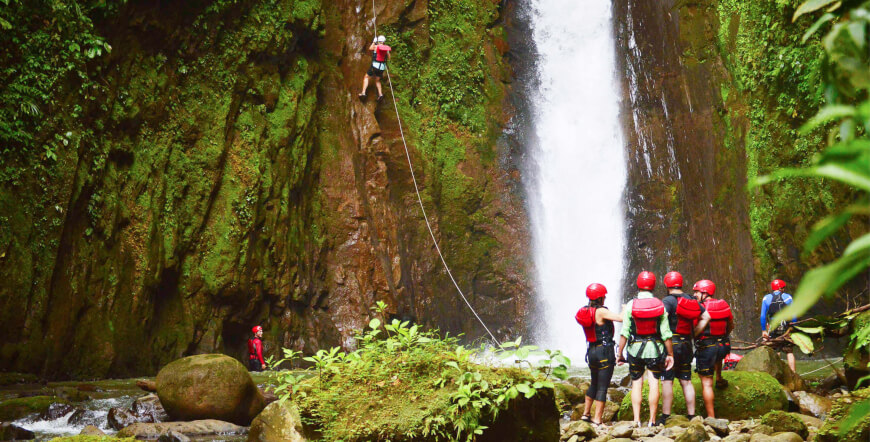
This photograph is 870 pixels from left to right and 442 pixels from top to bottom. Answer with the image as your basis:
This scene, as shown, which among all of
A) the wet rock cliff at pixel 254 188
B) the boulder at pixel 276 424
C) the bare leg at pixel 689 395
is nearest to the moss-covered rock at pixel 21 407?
the wet rock cliff at pixel 254 188

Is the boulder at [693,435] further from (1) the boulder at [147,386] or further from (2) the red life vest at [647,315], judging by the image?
(1) the boulder at [147,386]

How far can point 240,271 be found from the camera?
47.7ft

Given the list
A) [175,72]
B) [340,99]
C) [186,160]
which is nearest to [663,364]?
[186,160]

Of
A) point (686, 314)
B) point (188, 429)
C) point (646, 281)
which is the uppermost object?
point (646, 281)

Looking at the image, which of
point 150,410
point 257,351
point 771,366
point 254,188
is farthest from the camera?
point 254,188

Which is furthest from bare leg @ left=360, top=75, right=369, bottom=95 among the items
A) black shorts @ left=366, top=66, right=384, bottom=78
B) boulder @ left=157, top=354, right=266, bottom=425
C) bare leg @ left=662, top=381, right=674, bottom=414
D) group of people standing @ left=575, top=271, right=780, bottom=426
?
bare leg @ left=662, top=381, right=674, bottom=414

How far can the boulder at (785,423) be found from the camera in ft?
20.4

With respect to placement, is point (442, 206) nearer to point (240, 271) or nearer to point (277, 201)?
point (277, 201)

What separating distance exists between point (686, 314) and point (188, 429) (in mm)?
6176

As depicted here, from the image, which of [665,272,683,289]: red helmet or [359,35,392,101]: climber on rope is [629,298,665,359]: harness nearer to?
[665,272,683,289]: red helmet

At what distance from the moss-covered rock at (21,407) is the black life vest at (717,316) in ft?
27.6

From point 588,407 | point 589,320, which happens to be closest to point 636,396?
point 588,407

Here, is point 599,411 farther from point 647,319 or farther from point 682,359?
point 647,319

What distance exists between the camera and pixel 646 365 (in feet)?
24.1
